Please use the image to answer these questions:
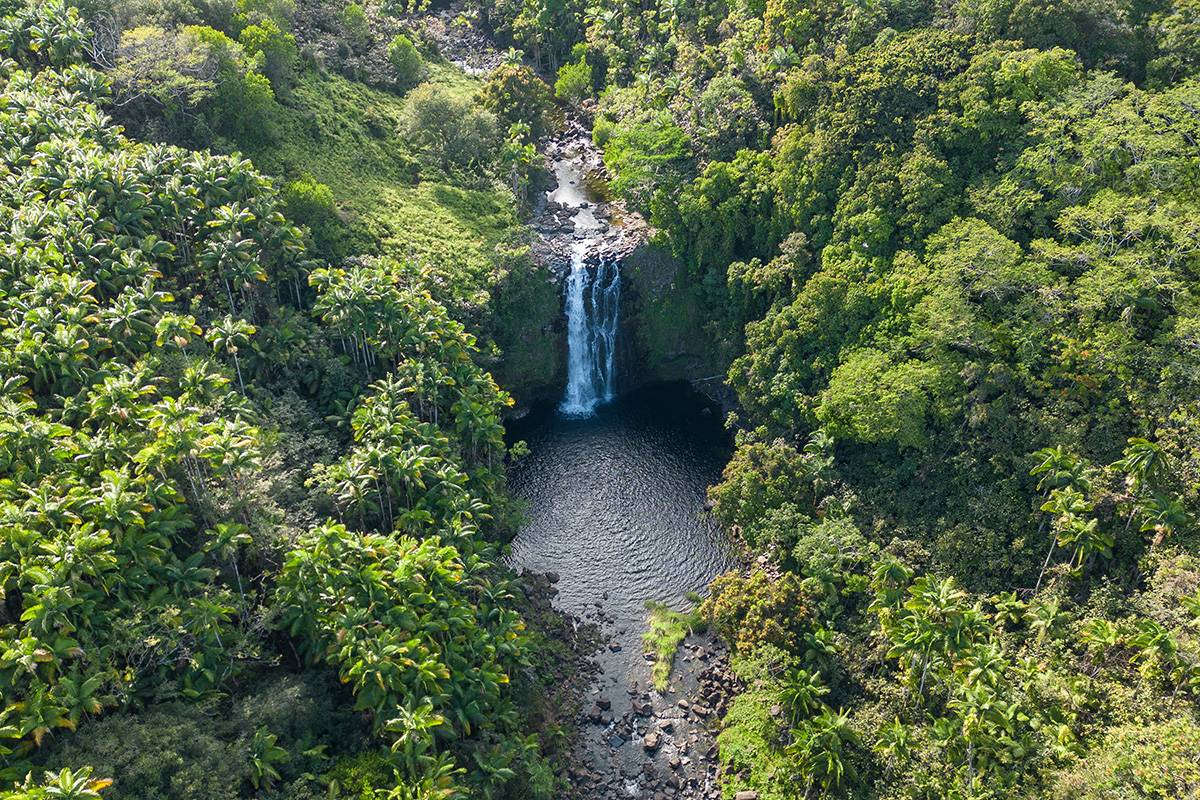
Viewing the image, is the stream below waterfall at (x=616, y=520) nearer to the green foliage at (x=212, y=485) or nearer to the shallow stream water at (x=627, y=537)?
the shallow stream water at (x=627, y=537)

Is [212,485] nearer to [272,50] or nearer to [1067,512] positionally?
[1067,512]

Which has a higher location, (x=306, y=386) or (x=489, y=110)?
(x=489, y=110)

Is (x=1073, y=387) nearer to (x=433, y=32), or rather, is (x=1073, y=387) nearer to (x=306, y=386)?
(x=306, y=386)

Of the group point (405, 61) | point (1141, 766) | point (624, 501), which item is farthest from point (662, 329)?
point (1141, 766)

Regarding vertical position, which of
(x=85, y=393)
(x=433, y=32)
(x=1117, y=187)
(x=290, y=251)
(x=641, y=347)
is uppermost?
(x=433, y=32)

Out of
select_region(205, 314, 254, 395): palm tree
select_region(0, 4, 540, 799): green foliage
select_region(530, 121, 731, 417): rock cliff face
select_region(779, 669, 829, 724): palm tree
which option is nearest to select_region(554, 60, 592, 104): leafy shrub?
select_region(530, 121, 731, 417): rock cliff face

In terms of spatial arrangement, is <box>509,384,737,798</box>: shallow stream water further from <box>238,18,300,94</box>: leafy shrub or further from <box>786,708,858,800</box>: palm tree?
<box>238,18,300,94</box>: leafy shrub

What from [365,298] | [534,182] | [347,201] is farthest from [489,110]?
[365,298]
